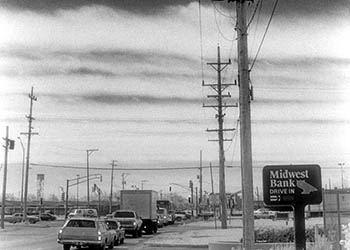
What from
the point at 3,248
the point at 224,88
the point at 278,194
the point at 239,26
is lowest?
the point at 3,248

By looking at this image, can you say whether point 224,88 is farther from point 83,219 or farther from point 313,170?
point 313,170

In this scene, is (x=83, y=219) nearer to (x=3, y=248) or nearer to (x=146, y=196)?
(x=3, y=248)

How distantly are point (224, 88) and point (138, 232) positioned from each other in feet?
49.3

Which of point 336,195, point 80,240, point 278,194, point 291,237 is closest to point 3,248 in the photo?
point 80,240

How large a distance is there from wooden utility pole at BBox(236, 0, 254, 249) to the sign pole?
1.29 meters

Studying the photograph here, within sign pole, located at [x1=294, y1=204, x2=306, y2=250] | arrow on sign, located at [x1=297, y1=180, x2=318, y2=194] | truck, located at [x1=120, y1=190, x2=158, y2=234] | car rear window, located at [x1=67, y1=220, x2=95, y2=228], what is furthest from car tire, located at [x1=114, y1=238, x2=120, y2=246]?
arrow on sign, located at [x1=297, y1=180, x2=318, y2=194]

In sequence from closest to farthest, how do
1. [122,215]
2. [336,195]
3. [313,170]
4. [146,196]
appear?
[313,170] → [336,195] → [122,215] → [146,196]

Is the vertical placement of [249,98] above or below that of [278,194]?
above

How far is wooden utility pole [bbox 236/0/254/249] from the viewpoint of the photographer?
1462 centimetres

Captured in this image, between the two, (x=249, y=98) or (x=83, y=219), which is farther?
(x=83, y=219)

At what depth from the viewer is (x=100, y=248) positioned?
2723 cm

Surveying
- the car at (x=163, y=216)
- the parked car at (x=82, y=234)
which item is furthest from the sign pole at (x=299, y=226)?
the car at (x=163, y=216)

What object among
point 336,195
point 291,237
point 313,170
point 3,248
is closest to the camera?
point 313,170

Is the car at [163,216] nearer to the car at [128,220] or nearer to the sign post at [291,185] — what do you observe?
the car at [128,220]
